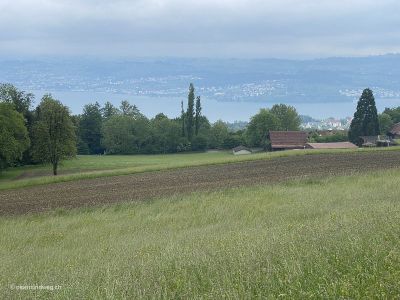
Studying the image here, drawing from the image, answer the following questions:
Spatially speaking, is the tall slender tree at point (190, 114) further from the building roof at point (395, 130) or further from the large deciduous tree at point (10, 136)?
the large deciduous tree at point (10, 136)

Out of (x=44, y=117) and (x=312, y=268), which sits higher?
(x=44, y=117)

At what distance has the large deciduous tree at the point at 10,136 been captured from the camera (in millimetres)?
45812

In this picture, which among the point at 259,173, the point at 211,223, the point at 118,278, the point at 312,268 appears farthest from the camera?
the point at 259,173

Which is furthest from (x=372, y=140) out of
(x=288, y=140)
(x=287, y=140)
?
(x=287, y=140)

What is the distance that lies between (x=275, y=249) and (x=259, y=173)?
23599 millimetres

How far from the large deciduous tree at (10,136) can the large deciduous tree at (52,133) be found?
1.49 metres

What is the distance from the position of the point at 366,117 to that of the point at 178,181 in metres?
54.2

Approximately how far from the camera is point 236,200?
63.2ft

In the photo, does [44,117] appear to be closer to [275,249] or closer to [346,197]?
[346,197]

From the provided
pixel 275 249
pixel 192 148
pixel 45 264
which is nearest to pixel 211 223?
pixel 45 264

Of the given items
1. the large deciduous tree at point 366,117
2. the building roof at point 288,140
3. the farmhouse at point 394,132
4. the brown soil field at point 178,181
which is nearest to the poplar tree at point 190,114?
the building roof at point 288,140

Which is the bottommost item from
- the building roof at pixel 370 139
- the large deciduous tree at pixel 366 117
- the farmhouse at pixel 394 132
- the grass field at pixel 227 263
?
the grass field at pixel 227 263

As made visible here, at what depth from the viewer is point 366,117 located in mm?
76000

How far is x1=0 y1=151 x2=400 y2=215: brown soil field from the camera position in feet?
79.7
